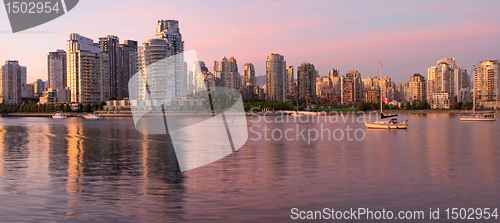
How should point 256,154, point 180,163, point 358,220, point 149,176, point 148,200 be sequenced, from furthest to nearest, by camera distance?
point 256,154 < point 180,163 < point 149,176 < point 148,200 < point 358,220

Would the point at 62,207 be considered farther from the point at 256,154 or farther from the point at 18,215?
the point at 256,154

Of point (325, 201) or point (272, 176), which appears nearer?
point (325, 201)

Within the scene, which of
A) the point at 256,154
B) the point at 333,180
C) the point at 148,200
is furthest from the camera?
the point at 256,154

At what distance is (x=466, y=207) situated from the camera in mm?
17625

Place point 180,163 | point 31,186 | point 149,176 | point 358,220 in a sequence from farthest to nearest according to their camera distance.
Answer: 1. point 180,163
2. point 149,176
3. point 31,186
4. point 358,220

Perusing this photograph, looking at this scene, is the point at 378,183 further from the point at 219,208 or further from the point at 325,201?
the point at 219,208

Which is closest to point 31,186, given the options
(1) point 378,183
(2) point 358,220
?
(2) point 358,220

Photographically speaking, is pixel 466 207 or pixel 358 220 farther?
pixel 466 207

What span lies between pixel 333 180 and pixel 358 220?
26.2 feet

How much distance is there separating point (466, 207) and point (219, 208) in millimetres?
10036

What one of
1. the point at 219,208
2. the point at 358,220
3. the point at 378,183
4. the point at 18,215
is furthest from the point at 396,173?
the point at 18,215

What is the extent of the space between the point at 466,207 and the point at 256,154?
20.9 metres

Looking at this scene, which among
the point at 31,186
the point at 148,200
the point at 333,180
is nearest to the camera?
the point at 148,200

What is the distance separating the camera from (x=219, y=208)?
1728 centimetres
